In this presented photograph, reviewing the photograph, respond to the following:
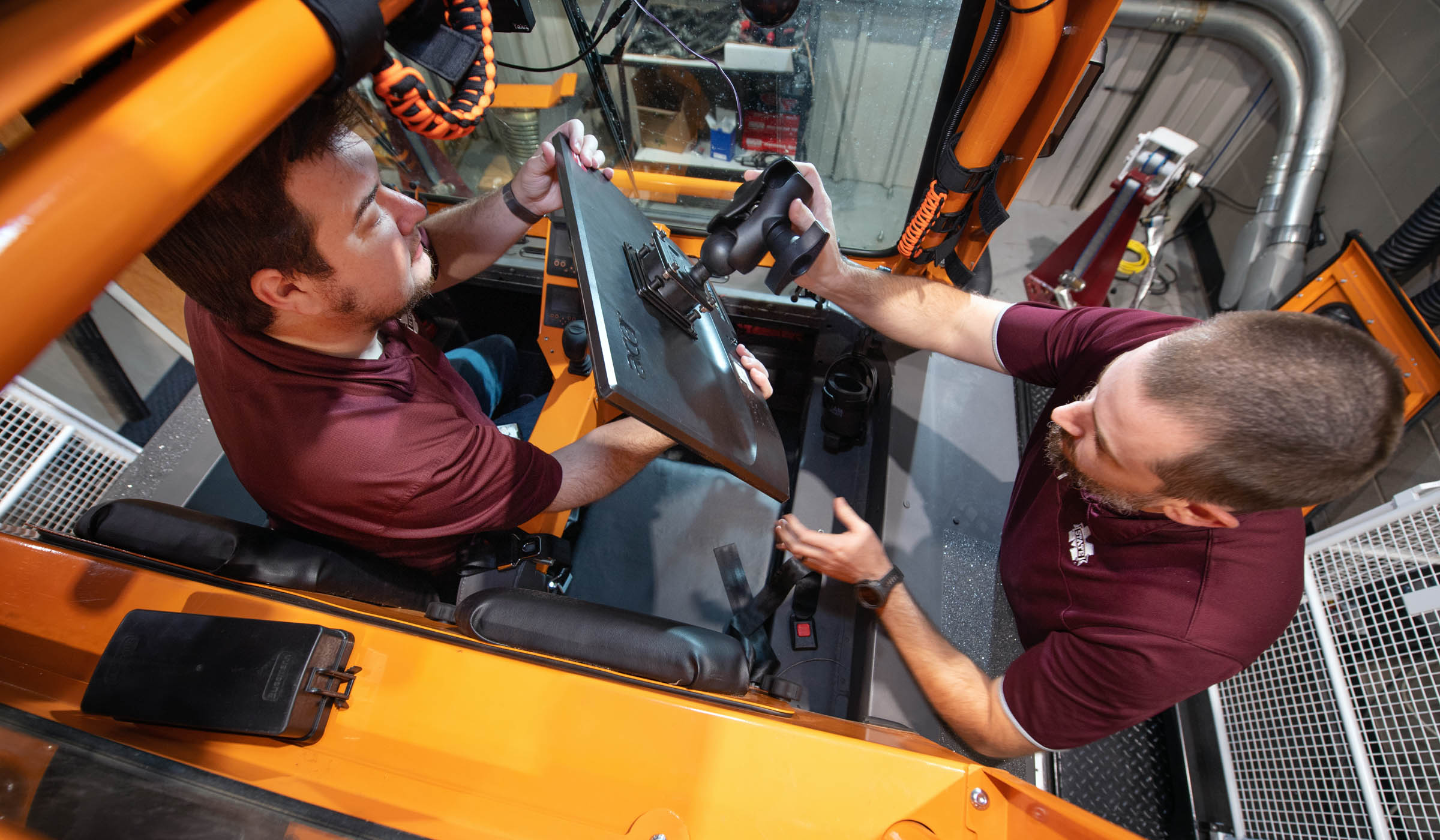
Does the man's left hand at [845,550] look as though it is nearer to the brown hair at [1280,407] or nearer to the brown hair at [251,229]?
the brown hair at [1280,407]

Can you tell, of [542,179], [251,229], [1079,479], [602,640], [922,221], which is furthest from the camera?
[922,221]

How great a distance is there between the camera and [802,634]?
161cm

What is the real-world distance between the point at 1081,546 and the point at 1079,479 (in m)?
0.16

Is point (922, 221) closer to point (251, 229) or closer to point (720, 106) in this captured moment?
point (720, 106)

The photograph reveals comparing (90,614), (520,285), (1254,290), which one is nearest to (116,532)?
(90,614)

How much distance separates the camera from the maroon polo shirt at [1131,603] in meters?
1.08

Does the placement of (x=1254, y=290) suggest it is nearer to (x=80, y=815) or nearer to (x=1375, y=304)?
(x=1375, y=304)

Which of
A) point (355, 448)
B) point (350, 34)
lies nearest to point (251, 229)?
point (355, 448)

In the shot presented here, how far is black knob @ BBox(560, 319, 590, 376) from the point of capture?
1.98m

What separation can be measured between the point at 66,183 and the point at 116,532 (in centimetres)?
106

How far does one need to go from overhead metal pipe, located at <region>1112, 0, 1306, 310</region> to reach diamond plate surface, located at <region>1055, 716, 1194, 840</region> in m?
2.52

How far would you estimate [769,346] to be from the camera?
7.95 feet

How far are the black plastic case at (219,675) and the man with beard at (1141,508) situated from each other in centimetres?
99

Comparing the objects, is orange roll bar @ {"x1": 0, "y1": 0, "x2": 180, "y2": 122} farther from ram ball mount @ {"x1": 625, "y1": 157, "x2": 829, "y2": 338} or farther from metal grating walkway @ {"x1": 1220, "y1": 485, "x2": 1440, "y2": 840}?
metal grating walkway @ {"x1": 1220, "y1": 485, "x2": 1440, "y2": 840}
